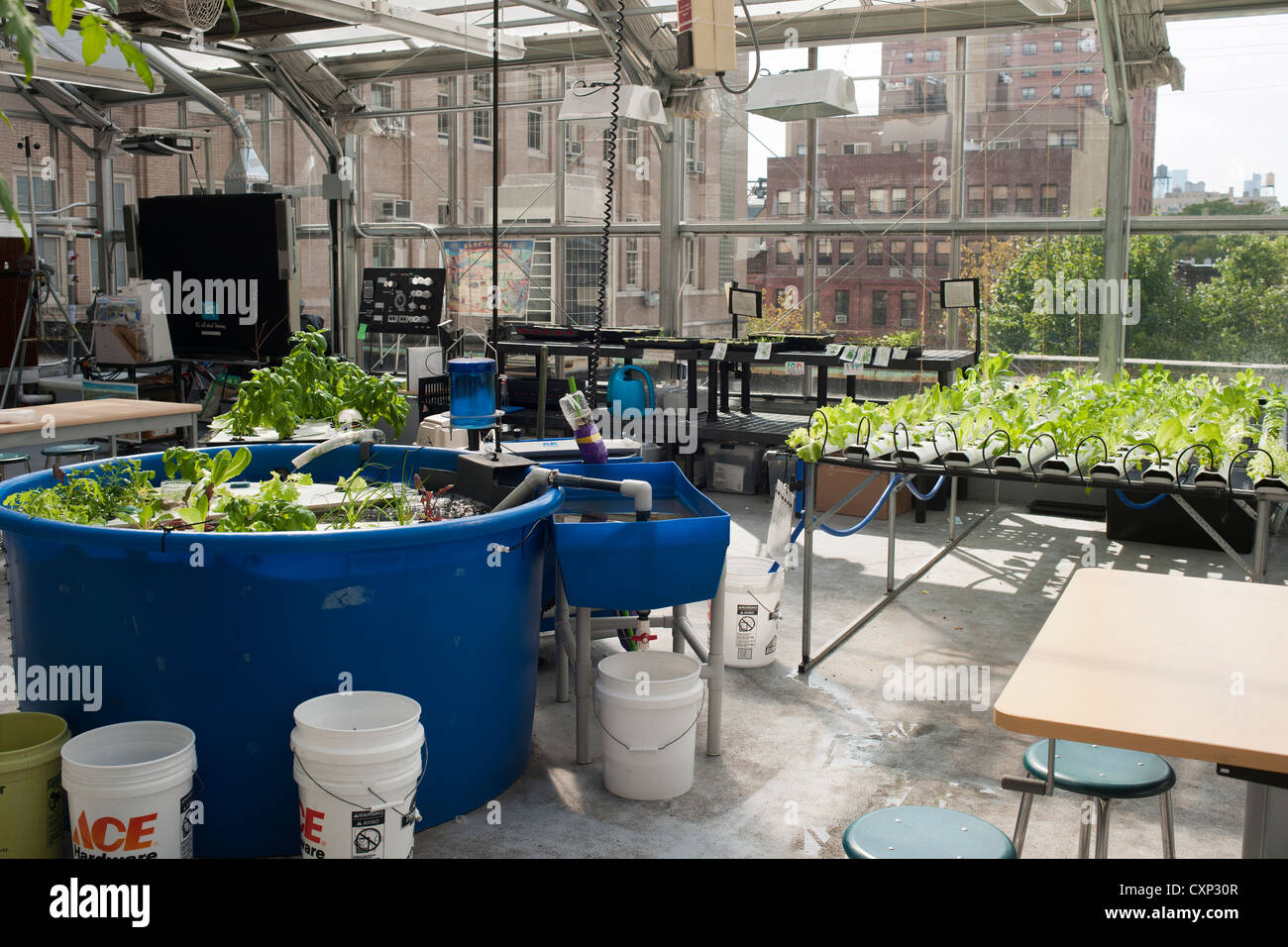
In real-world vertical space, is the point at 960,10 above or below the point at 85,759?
above

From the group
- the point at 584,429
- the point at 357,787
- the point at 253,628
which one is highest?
the point at 584,429

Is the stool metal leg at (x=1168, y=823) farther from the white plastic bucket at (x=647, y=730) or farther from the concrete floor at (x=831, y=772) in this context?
the white plastic bucket at (x=647, y=730)

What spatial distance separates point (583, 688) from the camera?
11.3 feet

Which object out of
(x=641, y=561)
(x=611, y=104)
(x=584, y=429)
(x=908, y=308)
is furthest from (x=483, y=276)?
(x=641, y=561)

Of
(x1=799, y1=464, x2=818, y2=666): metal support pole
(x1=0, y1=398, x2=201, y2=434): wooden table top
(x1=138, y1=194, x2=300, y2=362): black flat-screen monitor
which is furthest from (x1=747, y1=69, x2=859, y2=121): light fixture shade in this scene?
(x1=138, y1=194, x2=300, y2=362): black flat-screen monitor

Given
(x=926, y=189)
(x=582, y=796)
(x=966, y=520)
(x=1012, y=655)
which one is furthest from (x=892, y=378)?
(x=582, y=796)

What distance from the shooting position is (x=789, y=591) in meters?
5.50

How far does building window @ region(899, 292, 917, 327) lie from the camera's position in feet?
27.7

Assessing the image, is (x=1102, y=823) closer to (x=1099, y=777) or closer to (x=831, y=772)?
(x=1099, y=777)

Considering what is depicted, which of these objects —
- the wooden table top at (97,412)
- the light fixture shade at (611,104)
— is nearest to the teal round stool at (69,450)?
the wooden table top at (97,412)

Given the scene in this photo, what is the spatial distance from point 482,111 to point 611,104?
5554 mm

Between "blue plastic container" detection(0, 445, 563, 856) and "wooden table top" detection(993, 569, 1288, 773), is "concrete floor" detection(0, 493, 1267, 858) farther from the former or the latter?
"wooden table top" detection(993, 569, 1288, 773)
